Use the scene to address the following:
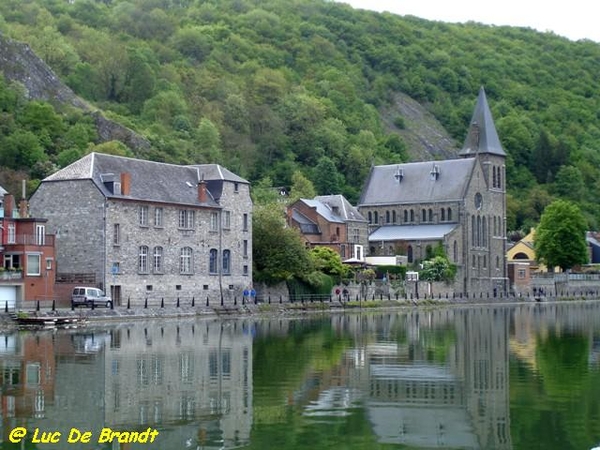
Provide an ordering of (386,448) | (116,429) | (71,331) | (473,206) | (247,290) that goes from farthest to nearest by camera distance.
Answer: (473,206) → (247,290) → (71,331) → (116,429) → (386,448)

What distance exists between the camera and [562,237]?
12156 cm

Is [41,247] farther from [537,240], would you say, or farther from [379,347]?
[537,240]

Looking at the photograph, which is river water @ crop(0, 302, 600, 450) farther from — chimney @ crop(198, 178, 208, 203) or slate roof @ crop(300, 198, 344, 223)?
slate roof @ crop(300, 198, 344, 223)

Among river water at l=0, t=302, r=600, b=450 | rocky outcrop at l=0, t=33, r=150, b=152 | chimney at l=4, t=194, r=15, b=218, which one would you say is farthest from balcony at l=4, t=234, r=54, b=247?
rocky outcrop at l=0, t=33, r=150, b=152

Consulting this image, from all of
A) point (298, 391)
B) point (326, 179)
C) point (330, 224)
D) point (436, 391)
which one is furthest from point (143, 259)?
point (326, 179)

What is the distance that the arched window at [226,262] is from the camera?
77.4 m

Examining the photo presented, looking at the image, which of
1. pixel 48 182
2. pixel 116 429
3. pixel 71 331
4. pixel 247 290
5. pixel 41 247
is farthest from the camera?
pixel 247 290

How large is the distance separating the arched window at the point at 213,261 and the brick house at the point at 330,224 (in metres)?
24.5

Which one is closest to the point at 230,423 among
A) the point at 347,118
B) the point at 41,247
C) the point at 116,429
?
the point at 116,429

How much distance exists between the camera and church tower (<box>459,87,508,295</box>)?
4439 inches

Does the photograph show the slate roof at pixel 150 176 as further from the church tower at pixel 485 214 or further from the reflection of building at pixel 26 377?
the church tower at pixel 485 214

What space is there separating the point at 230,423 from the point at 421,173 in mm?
95773

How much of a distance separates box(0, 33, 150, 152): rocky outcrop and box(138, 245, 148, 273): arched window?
38142 mm

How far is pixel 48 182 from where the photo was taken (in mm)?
69188
